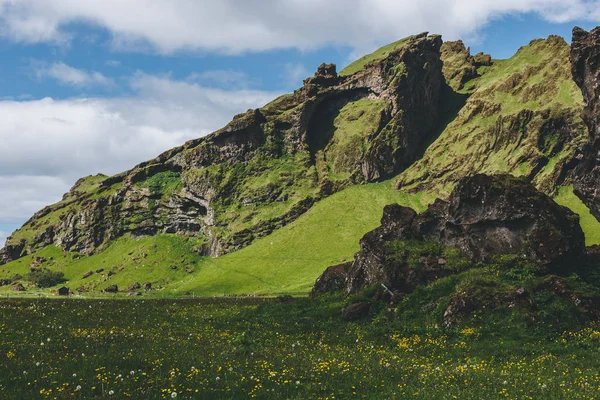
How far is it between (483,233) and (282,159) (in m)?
145

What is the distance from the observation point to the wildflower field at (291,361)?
45.6 ft

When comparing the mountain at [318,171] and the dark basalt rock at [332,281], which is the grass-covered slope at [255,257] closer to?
the mountain at [318,171]

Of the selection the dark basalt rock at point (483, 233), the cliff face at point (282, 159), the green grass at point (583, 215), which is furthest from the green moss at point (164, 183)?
the dark basalt rock at point (483, 233)

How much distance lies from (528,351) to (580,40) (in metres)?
34.8

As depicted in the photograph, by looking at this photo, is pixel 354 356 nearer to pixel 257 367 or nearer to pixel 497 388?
pixel 257 367

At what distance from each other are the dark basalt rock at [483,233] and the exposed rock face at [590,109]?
2729 mm

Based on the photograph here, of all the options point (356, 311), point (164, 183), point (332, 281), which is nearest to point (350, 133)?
point (164, 183)

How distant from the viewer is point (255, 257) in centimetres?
12962

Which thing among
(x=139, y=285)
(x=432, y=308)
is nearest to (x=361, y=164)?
(x=139, y=285)

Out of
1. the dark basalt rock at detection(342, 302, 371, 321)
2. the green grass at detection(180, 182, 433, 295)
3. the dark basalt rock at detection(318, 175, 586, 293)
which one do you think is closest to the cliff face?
the green grass at detection(180, 182, 433, 295)

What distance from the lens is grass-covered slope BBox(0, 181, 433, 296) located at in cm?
11130

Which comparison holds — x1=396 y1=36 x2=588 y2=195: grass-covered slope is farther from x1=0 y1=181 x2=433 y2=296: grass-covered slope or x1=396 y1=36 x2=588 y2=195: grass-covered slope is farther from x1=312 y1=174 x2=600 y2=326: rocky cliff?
x1=312 y1=174 x2=600 y2=326: rocky cliff

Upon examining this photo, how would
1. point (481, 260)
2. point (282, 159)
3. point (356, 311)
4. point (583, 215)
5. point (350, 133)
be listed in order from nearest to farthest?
point (356, 311), point (481, 260), point (583, 215), point (282, 159), point (350, 133)

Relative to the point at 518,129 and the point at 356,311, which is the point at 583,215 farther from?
the point at 356,311
